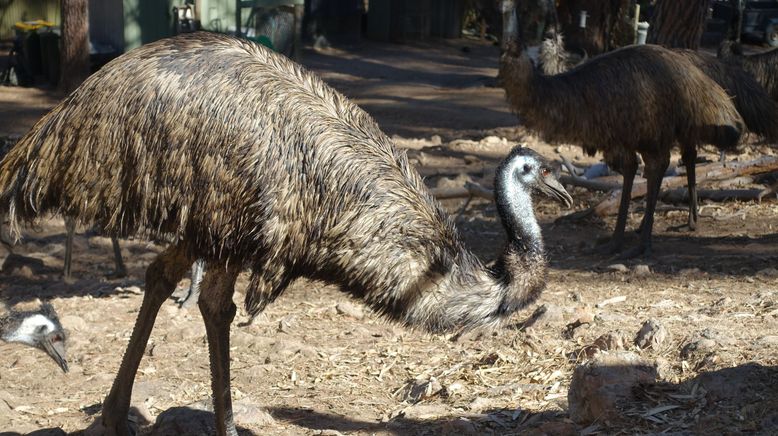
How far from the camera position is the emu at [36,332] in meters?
5.49

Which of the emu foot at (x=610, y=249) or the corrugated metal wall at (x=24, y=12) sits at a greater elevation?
the corrugated metal wall at (x=24, y=12)

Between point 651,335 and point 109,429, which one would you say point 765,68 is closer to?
point 651,335

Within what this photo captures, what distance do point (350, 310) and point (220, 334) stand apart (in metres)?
2.16

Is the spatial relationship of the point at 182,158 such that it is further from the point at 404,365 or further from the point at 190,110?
the point at 404,365

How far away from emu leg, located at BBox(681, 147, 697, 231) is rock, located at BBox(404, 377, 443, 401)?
3.86 metres

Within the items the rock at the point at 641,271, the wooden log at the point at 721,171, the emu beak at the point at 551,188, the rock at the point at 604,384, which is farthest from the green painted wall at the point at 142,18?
the rock at the point at 604,384

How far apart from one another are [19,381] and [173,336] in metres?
0.95

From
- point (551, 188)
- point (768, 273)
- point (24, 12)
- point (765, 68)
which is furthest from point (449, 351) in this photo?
point (24, 12)

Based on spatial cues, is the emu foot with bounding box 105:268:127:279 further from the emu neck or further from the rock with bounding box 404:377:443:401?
the emu neck

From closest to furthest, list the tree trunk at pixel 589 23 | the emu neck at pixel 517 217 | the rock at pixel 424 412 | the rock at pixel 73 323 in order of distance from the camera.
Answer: the emu neck at pixel 517 217, the rock at pixel 424 412, the rock at pixel 73 323, the tree trunk at pixel 589 23

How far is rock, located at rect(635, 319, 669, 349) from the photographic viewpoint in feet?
19.1

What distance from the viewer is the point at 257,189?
14.8 feet

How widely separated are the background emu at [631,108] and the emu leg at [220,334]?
4184mm

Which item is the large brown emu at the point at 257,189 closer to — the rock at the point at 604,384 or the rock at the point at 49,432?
the rock at the point at 604,384
